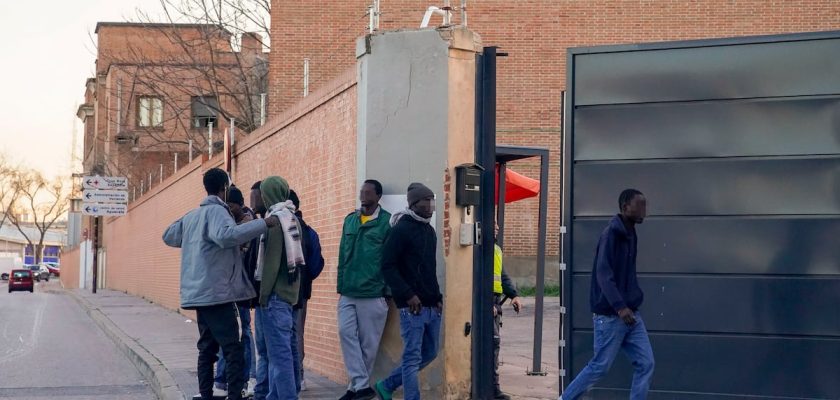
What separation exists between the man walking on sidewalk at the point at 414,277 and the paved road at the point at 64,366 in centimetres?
416

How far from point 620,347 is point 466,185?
6.93ft

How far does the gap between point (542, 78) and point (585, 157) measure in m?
19.7

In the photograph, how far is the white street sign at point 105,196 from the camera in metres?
38.6

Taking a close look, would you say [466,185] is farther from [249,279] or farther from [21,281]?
[21,281]

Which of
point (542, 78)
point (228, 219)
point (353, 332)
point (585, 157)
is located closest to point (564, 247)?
point (585, 157)

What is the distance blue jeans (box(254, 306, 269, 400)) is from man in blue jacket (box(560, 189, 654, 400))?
2492mm

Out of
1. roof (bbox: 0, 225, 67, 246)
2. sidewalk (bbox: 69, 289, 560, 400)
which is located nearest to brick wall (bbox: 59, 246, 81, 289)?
sidewalk (bbox: 69, 289, 560, 400)

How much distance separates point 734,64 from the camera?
331 inches

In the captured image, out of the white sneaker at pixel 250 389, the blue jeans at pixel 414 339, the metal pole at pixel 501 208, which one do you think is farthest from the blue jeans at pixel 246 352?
the metal pole at pixel 501 208

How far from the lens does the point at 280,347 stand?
804 cm

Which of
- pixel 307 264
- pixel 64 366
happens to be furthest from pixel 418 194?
pixel 64 366

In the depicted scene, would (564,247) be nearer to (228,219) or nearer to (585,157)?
(585,157)

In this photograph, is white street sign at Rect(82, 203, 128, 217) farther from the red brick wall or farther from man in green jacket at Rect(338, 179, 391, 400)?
man in green jacket at Rect(338, 179, 391, 400)

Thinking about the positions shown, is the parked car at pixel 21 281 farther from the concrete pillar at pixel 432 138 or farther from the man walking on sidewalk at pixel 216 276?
the man walking on sidewalk at pixel 216 276
